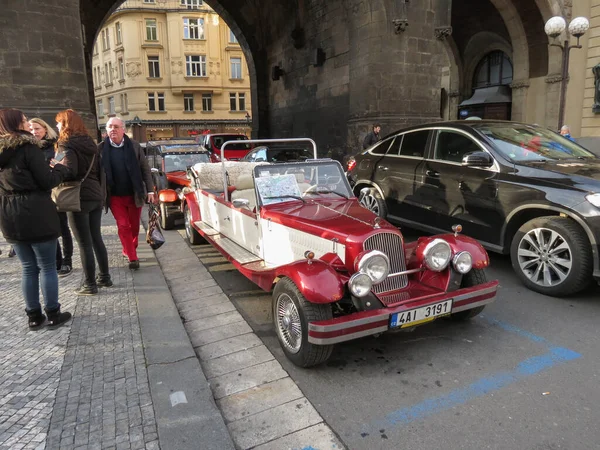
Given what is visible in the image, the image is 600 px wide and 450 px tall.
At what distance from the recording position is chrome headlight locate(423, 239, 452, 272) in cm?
357

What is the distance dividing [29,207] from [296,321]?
2514 millimetres

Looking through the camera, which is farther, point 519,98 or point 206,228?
point 519,98

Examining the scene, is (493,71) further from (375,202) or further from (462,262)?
(462,262)

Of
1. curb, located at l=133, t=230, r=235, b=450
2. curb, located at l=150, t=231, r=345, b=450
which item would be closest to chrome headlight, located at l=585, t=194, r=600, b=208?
curb, located at l=150, t=231, r=345, b=450

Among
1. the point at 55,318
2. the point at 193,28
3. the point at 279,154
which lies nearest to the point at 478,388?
the point at 55,318

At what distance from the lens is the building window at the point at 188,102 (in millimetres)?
44562

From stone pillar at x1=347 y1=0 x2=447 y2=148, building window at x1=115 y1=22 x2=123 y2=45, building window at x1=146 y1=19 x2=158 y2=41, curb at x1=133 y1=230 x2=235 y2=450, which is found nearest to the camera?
curb at x1=133 y1=230 x2=235 y2=450

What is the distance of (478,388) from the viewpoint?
3033mm

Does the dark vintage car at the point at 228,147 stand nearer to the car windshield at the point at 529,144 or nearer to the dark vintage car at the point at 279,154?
the dark vintage car at the point at 279,154

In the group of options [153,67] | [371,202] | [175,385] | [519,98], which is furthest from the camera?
[153,67]

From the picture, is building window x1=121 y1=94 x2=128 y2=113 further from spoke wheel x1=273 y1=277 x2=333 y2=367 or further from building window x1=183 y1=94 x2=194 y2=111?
spoke wheel x1=273 y1=277 x2=333 y2=367

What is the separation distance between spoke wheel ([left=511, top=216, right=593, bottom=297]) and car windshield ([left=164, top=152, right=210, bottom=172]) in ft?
25.1

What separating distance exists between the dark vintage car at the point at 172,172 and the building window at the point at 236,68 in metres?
35.7

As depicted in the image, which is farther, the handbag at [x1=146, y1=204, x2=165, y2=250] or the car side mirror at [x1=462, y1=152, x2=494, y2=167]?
the handbag at [x1=146, y1=204, x2=165, y2=250]
